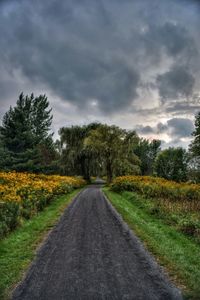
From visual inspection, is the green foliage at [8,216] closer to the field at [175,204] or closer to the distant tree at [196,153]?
the field at [175,204]

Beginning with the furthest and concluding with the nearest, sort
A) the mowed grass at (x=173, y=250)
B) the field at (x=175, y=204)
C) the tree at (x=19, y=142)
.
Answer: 1. the tree at (x=19, y=142)
2. the field at (x=175, y=204)
3. the mowed grass at (x=173, y=250)

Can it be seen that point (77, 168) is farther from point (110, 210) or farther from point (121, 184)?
point (110, 210)

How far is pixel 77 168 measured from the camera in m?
42.9

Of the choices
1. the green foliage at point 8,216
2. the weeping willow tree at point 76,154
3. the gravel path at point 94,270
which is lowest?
the gravel path at point 94,270

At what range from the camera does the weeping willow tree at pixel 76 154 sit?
1627 inches

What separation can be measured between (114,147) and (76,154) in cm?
537

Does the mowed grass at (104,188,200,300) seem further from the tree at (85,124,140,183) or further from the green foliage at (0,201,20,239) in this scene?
the tree at (85,124,140,183)

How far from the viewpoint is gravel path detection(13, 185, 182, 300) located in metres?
5.43

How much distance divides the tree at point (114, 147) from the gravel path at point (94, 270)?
28566 millimetres

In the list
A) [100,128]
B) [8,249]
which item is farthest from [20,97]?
[8,249]

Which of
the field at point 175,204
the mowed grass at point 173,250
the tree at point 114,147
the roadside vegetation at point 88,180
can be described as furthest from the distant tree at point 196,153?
the mowed grass at point 173,250

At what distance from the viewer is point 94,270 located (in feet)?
21.8

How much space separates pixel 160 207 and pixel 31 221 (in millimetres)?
6175

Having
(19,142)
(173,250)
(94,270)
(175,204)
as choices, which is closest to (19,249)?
(94,270)
